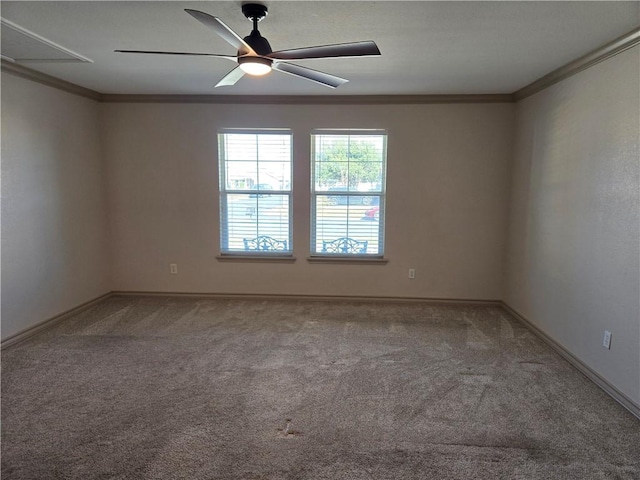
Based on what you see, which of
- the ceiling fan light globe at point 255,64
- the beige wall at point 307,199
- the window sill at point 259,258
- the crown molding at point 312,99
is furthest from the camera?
the window sill at point 259,258

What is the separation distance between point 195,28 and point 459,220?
341cm

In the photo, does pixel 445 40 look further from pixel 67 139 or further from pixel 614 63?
pixel 67 139

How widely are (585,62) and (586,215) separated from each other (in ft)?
3.89

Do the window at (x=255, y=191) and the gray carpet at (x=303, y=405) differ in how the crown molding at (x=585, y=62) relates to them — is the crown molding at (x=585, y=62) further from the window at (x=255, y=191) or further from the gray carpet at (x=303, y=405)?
the window at (x=255, y=191)

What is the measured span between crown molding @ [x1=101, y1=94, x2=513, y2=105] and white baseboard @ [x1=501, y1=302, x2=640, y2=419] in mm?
2477

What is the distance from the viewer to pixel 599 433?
2217mm

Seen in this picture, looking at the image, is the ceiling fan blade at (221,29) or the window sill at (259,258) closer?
the ceiling fan blade at (221,29)

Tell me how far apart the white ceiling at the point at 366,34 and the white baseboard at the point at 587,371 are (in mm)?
2382

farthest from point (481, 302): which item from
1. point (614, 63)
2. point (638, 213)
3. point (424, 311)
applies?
point (614, 63)

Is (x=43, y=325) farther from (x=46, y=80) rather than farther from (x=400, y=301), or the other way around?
(x=400, y=301)

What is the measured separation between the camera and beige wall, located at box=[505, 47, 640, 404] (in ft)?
8.16

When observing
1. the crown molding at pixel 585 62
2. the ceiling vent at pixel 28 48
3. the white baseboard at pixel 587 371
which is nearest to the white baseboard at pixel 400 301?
the white baseboard at pixel 587 371

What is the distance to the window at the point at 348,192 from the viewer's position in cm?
449

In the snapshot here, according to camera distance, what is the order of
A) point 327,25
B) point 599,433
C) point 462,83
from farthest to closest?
point 462,83
point 327,25
point 599,433
